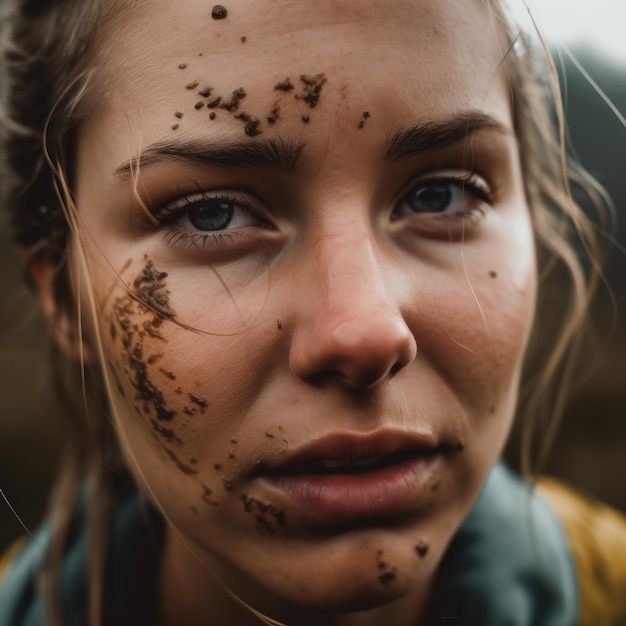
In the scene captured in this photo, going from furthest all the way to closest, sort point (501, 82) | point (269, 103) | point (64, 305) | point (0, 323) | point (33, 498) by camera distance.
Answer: point (0, 323)
point (33, 498)
point (64, 305)
point (501, 82)
point (269, 103)

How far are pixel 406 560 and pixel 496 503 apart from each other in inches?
19.3

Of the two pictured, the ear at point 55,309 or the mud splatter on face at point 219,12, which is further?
the ear at point 55,309

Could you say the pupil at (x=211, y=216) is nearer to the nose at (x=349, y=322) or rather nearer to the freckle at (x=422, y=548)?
the nose at (x=349, y=322)

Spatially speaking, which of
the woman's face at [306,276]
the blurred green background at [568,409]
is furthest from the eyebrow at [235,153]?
the blurred green background at [568,409]

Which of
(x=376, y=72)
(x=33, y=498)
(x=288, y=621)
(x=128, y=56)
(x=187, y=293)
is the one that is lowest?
(x=288, y=621)

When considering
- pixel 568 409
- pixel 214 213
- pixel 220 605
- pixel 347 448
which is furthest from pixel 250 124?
pixel 568 409

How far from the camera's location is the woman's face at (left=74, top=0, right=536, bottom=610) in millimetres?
797

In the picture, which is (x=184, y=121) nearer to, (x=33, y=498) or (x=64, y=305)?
(x=64, y=305)

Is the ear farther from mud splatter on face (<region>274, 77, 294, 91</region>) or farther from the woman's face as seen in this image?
mud splatter on face (<region>274, 77, 294, 91</region>)

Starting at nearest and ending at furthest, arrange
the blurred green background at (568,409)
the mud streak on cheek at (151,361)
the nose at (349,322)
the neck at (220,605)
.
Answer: the nose at (349,322), the mud streak on cheek at (151,361), the neck at (220,605), the blurred green background at (568,409)

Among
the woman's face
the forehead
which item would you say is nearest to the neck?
the woman's face

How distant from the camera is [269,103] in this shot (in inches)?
31.5

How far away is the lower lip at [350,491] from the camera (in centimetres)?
83

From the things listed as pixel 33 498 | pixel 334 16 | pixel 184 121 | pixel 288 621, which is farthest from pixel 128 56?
pixel 33 498
